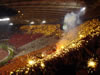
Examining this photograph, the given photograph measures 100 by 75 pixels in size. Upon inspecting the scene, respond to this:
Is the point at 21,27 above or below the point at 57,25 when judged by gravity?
above

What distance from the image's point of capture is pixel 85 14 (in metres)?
9.22

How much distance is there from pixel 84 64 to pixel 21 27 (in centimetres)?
1198

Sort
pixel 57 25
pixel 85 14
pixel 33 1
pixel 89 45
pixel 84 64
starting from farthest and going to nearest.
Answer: pixel 57 25 < pixel 85 14 < pixel 33 1 < pixel 89 45 < pixel 84 64

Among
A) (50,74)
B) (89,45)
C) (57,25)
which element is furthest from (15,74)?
(57,25)

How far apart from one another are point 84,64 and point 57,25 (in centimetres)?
902

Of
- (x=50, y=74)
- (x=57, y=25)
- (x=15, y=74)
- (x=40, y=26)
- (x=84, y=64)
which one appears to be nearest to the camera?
(x=15, y=74)

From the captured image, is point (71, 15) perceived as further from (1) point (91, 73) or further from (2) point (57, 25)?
(1) point (91, 73)

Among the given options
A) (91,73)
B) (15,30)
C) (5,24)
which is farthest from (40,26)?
(91,73)

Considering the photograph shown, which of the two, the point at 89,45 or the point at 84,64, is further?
the point at 89,45

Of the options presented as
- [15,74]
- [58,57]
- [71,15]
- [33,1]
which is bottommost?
[15,74]

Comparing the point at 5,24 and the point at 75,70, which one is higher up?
the point at 5,24

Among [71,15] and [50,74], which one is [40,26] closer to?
[71,15]

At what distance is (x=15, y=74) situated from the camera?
2.89 metres

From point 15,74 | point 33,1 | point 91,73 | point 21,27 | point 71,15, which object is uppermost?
point 21,27
